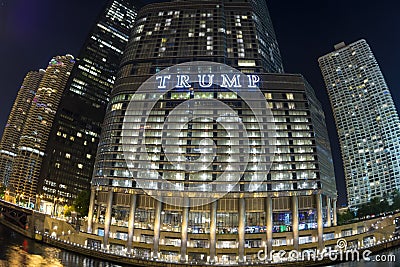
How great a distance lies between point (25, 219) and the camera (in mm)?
114250

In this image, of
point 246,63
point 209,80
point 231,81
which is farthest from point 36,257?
point 246,63

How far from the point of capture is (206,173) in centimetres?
10381

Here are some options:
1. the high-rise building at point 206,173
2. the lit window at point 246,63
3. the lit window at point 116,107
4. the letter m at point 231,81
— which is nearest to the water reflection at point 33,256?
the high-rise building at point 206,173

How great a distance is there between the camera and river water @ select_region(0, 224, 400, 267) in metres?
65.9

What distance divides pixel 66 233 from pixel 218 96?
2623 inches

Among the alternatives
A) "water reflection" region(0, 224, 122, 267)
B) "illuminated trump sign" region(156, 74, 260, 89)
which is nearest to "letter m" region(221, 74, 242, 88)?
"illuminated trump sign" region(156, 74, 260, 89)

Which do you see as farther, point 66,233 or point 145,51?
point 145,51

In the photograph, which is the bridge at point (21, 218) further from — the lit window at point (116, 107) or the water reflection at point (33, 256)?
the lit window at point (116, 107)

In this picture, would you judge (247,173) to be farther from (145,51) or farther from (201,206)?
(145,51)

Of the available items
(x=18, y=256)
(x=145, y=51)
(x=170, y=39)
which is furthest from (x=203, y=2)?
(x=18, y=256)

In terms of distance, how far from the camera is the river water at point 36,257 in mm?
65894

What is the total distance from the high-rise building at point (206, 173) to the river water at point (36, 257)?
699 inches

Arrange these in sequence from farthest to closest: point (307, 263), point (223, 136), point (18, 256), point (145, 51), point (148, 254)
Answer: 1. point (145, 51)
2. point (223, 136)
3. point (148, 254)
4. point (307, 263)
5. point (18, 256)

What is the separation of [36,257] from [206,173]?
5144cm
